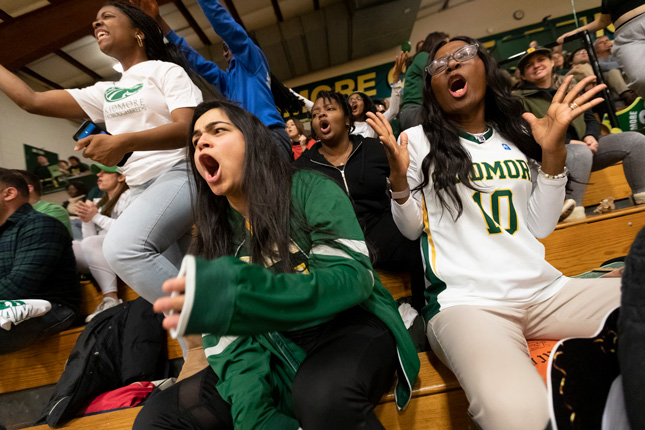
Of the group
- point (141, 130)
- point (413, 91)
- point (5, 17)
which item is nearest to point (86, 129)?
point (141, 130)

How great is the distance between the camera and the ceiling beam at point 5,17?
14.3 ft

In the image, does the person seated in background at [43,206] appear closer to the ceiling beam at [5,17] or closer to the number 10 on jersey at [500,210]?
the number 10 on jersey at [500,210]

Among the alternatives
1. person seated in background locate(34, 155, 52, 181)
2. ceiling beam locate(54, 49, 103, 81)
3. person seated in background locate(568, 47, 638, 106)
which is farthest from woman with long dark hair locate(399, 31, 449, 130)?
person seated in background locate(34, 155, 52, 181)

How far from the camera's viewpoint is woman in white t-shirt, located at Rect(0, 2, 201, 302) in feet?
4.28

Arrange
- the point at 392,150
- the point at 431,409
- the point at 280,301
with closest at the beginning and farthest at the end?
the point at 280,301
the point at 431,409
the point at 392,150

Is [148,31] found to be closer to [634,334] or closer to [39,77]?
[634,334]

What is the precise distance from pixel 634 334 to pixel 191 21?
6.80 metres

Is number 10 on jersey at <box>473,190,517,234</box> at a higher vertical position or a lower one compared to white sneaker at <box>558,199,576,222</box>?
higher

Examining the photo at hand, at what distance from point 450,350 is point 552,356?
31cm

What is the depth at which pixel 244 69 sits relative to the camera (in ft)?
6.64

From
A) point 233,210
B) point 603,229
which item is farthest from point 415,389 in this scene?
point 603,229

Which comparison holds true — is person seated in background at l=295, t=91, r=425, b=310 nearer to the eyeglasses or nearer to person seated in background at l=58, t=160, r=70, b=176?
the eyeglasses

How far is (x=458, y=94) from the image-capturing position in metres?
1.38

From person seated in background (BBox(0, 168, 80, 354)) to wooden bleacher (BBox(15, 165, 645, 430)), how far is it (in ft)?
0.46
